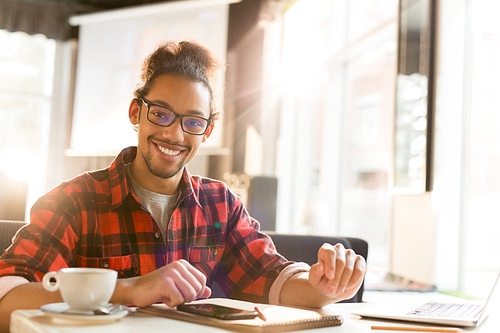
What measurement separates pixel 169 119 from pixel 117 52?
4782 millimetres

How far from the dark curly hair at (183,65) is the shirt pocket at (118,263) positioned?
45 centimetres

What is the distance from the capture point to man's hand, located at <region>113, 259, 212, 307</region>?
2.49ft

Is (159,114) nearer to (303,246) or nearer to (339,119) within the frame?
(303,246)

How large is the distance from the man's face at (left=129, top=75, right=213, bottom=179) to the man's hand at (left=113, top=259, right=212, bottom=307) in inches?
19.7

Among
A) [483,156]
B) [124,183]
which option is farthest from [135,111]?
[483,156]

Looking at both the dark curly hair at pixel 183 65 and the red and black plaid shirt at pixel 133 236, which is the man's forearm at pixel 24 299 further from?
the dark curly hair at pixel 183 65

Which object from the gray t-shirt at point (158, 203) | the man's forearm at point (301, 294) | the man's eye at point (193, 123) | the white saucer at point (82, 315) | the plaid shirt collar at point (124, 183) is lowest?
the man's forearm at point (301, 294)

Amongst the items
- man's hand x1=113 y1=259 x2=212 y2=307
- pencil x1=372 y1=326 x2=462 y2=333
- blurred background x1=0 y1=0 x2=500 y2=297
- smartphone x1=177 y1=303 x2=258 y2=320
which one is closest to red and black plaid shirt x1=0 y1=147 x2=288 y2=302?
man's hand x1=113 y1=259 x2=212 y2=307

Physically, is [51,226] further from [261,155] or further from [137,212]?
[261,155]

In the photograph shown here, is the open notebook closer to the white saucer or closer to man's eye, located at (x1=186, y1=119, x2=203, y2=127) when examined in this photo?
the white saucer

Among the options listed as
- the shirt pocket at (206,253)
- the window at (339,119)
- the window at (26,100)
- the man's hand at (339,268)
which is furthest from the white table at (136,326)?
the window at (26,100)

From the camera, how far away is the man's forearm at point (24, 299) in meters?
0.79

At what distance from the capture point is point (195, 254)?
49.0 inches

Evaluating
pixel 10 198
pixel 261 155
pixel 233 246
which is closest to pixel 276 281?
pixel 233 246
